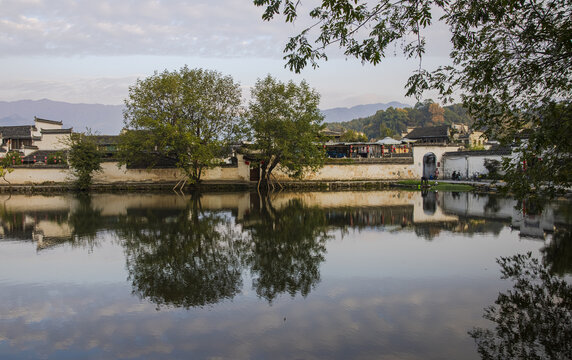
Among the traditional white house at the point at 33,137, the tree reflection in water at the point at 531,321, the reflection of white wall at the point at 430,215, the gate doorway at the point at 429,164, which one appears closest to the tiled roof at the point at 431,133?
the gate doorway at the point at 429,164

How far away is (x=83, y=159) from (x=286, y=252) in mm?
26875

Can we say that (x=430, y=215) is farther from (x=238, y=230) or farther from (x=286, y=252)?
(x=286, y=252)

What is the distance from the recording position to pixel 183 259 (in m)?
9.61

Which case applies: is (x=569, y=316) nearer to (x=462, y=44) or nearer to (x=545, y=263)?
(x=545, y=263)

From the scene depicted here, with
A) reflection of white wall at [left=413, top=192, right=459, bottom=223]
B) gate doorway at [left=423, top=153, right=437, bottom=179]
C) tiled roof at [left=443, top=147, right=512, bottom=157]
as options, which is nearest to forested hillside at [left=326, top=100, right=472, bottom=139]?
gate doorway at [left=423, top=153, right=437, bottom=179]

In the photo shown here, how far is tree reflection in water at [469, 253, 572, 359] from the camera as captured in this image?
4.96 meters

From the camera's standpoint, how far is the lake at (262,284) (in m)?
5.42

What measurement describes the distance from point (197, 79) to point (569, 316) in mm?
28024

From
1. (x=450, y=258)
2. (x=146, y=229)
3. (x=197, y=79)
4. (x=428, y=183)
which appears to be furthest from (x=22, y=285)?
(x=428, y=183)

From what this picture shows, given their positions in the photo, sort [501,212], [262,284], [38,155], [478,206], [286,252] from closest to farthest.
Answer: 1. [262,284]
2. [286,252]
3. [501,212]
4. [478,206]
5. [38,155]

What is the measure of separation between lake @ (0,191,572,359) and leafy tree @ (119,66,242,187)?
44.2 ft

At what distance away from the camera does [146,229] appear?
45.1ft

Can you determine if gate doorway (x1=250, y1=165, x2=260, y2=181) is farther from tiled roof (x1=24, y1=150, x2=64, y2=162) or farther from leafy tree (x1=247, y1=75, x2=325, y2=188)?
tiled roof (x1=24, y1=150, x2=64, y2=162)

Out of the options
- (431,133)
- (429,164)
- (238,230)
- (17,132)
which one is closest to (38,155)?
(17,132)
